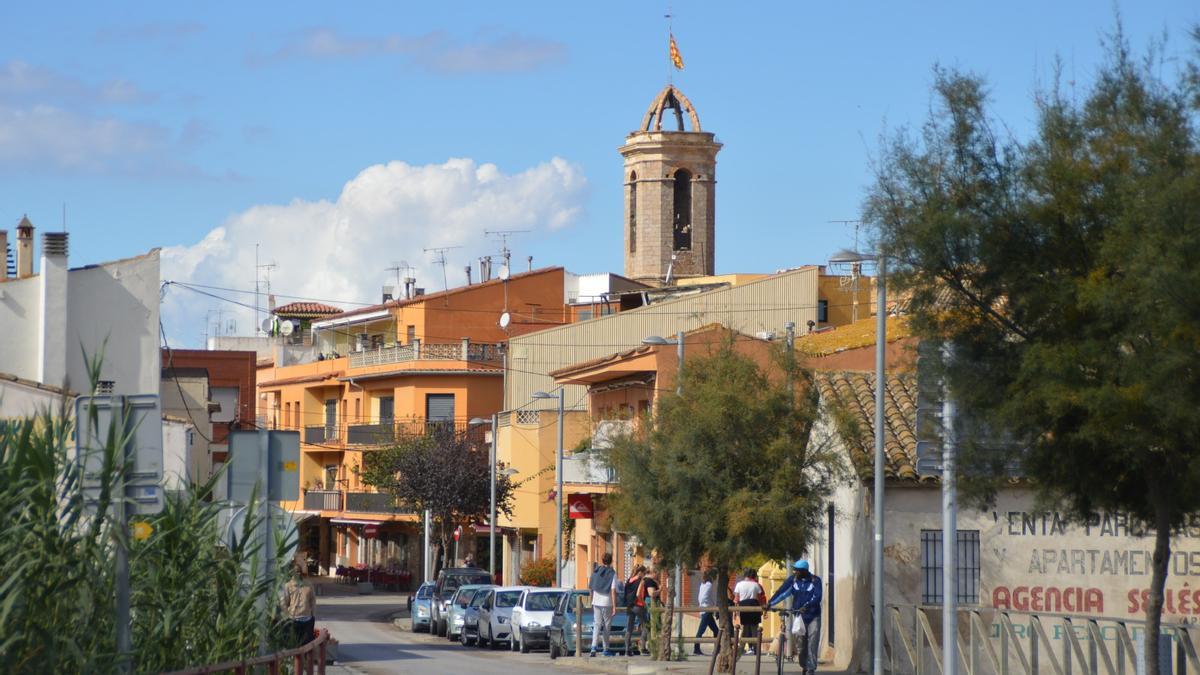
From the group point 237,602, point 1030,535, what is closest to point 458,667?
point 1030,535

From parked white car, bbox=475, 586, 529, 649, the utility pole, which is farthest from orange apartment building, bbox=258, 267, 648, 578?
the utility pole

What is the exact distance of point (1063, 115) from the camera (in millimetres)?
15969

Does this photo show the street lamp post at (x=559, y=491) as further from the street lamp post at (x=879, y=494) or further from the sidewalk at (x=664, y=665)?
the street lamp post at (x=879, y=494)

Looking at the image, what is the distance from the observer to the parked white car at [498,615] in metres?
37.3

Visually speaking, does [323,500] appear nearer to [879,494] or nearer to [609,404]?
[609,404]

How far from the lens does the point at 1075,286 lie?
1545 cm

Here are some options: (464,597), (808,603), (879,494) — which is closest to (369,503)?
(464,597)

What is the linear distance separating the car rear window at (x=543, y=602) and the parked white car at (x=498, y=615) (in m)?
0.98

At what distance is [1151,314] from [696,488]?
40.3 feet

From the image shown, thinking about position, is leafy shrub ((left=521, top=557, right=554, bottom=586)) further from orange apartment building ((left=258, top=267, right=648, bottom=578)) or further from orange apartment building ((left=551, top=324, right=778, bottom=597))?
orange apartment building ((left=258, top=267, right=648, bottom=578))

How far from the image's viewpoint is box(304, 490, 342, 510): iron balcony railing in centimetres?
7950

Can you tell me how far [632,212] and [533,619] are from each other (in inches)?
2497

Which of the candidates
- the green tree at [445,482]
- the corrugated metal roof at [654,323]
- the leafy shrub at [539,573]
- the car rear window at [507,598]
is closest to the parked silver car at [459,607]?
the car rear window at [507,598]

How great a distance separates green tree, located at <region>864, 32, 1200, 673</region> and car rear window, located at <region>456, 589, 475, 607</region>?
25180mm
